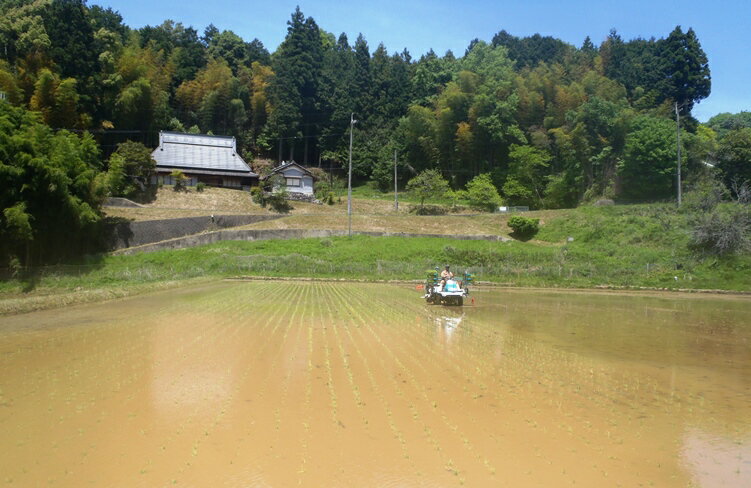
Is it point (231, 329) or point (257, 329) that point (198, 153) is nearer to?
point (231, 329)

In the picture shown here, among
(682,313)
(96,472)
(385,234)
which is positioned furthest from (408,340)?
(385,234)

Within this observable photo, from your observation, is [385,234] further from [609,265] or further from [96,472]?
[96,472]

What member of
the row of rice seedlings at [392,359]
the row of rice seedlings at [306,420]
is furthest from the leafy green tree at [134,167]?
the row of rice seedlings at [306,420]

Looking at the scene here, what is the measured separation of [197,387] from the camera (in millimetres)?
6820

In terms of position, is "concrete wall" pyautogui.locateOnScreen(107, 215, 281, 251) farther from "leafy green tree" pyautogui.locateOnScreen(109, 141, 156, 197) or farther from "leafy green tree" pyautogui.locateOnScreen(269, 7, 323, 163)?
"leafy green tree" pyautogui.locateOnScreen(269, 7, 323, 163)

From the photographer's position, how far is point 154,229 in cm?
3197

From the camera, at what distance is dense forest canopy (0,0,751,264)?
42844 mm

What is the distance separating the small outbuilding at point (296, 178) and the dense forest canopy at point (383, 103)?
11024 mm

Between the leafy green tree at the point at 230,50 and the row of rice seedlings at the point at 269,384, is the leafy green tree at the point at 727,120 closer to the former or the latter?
the leafy green tree at the point at 230,50

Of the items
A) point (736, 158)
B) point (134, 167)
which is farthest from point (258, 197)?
point (736, 158)

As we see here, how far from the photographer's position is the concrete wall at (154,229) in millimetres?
31094

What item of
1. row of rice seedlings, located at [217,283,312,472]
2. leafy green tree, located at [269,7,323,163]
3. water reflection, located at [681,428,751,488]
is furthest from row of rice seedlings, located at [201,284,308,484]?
leafy green tree, located at [269,7,323,163]

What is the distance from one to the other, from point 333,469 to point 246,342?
5.77m

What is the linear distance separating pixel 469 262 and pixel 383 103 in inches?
1656
